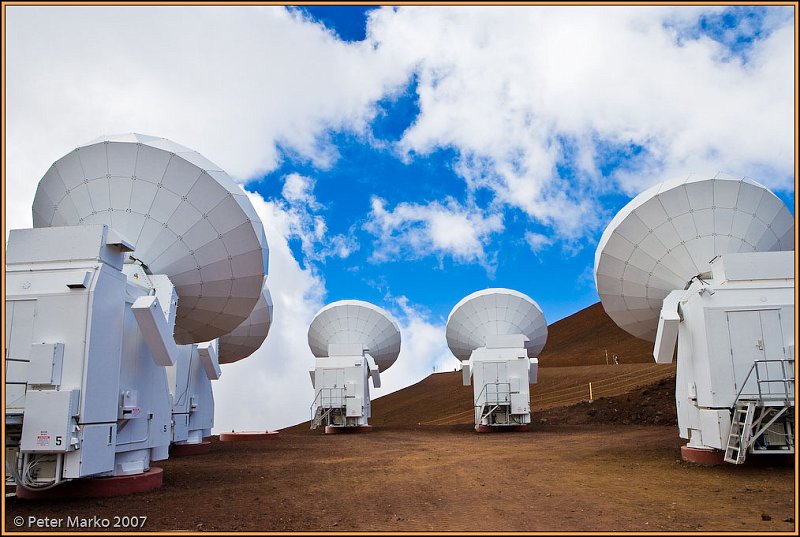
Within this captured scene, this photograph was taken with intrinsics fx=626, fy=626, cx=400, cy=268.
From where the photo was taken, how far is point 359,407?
103 ft

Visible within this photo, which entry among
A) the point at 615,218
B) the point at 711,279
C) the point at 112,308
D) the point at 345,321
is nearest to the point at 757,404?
the point at 711,279

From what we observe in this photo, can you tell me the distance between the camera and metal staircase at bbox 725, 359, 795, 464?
41.3 feet

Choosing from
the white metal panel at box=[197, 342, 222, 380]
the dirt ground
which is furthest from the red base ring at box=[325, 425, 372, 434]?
the dirt ground

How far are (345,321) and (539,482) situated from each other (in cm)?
2618

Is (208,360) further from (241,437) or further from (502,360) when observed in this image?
(502,360)

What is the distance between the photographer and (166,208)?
14.1 metres

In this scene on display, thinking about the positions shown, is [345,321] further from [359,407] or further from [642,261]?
[642,261]

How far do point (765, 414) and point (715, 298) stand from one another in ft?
8.74

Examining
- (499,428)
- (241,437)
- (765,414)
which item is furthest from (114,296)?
(499,428)

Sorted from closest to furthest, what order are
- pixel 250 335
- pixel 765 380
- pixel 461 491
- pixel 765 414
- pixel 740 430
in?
pixel 461 491, pixel 765 414, pixel 765 380, pixel 740 430, pixel 250 335

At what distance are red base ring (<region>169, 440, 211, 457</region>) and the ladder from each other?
17321 millimetres

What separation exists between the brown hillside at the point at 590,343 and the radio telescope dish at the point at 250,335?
159 feet

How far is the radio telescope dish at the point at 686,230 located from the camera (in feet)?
52.6

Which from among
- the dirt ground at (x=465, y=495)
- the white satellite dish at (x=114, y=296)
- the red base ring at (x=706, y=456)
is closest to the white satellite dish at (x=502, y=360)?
the dirt ground at (x=465, y=495)
